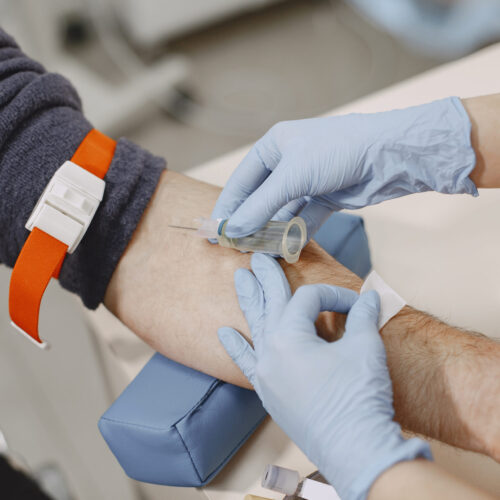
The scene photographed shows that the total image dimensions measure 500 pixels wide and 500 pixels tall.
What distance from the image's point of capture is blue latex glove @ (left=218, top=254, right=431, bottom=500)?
0.68 m

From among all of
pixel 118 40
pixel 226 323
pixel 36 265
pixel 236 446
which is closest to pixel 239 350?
pixel 226 323

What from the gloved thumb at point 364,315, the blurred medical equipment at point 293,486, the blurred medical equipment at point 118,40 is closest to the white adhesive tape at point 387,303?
the gloved thumb at point 364,315

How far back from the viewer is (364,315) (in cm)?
79

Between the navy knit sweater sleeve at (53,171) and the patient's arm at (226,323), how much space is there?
4 centimetres

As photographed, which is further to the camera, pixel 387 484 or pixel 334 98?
pixel 334 98

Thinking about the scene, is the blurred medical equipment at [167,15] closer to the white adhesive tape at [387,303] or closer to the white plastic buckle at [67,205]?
the white plastic buckle at [67,205]

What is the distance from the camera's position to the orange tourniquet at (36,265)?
871mm

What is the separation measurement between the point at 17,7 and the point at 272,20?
1.63 metres

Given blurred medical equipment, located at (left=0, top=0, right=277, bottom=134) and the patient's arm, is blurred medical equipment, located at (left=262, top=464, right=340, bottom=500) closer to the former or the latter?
the patient's arm

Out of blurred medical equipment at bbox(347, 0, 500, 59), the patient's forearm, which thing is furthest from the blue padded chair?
blurred medical equipment at bbox(347, 0, 500, 59)

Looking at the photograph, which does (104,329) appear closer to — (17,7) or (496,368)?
(496,368)

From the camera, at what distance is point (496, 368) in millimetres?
808

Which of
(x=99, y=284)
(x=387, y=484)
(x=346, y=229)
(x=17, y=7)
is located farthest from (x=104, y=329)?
(x=17, y=7)

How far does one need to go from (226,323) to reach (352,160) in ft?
1.22
